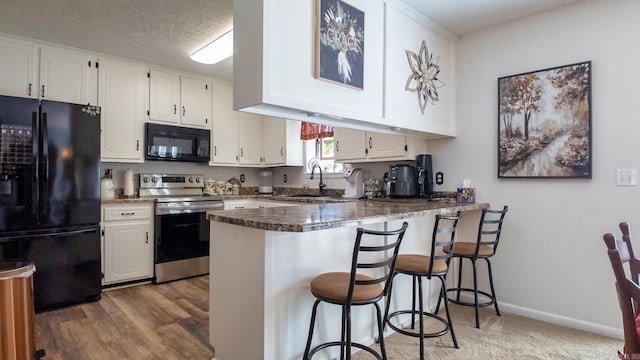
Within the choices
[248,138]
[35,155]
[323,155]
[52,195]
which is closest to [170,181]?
[248,138]

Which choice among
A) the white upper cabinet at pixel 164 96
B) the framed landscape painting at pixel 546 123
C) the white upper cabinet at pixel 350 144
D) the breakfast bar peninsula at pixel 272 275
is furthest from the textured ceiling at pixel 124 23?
the framed landscape painting at pixel 546 123

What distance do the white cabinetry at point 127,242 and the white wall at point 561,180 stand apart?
3.27m

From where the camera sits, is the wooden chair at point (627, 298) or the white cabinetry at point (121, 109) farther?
the white cabinetry at point (121, 109)

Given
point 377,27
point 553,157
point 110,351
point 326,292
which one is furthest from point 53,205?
point 553,157

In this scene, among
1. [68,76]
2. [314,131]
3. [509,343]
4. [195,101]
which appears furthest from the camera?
[314,131]

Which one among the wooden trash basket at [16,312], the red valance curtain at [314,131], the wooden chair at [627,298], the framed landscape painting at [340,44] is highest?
the framed landscape painting at [340,44]

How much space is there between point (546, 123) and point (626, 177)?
64 cm

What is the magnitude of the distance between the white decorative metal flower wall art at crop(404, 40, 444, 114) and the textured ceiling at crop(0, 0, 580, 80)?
0.31 meters

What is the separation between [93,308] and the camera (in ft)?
9.48

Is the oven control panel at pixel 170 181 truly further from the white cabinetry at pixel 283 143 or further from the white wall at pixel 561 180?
the white wall at pixel 561 180

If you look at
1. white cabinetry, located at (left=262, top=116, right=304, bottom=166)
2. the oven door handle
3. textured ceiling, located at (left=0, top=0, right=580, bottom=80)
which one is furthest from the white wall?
the oven door handle

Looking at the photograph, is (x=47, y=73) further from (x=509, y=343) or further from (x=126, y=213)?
(x=509, y=343)

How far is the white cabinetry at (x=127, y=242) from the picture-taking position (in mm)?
3334

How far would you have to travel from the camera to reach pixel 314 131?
14.2 feet
